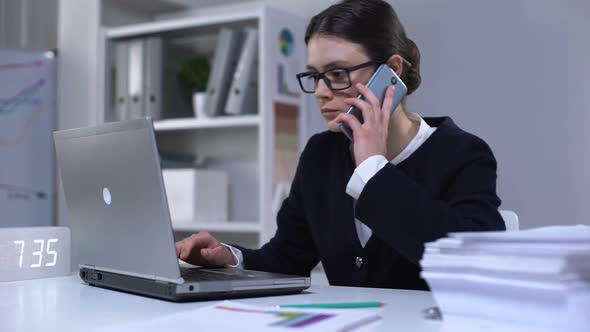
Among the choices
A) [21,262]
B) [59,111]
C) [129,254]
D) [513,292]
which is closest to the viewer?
[513,292]

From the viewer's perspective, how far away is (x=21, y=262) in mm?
1473

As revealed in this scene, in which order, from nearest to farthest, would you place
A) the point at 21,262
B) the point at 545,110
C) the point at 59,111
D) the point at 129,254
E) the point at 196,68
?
the point at 129,254
the point at 21,262
the point at 545,110
the point at 196,68
the point at 59,111

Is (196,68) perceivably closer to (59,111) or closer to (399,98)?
(59,111)

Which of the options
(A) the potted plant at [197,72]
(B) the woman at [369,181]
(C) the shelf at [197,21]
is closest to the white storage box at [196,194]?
(A) the potted plant at [197,72]

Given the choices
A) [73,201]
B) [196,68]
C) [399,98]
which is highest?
[196,68]

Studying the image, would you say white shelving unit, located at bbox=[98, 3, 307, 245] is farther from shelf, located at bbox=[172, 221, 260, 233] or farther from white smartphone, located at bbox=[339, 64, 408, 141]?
white smartphone, located at bbox=[339, 64, 408, 141]

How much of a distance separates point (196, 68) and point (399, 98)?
1.82 meters

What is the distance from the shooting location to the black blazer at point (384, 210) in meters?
1.30

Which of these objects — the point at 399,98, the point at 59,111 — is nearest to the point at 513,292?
the point at 399,98

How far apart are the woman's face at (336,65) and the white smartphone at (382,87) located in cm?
5

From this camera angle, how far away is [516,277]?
83cm

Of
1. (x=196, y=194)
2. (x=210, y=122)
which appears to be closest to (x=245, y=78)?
(x=210, y=122)

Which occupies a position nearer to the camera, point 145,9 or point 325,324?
point 325,324

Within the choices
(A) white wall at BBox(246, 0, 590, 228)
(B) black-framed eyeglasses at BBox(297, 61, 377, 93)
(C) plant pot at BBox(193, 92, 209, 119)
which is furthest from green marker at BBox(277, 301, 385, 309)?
(C) plant pot at BBox(193, 92, 209, 119)
